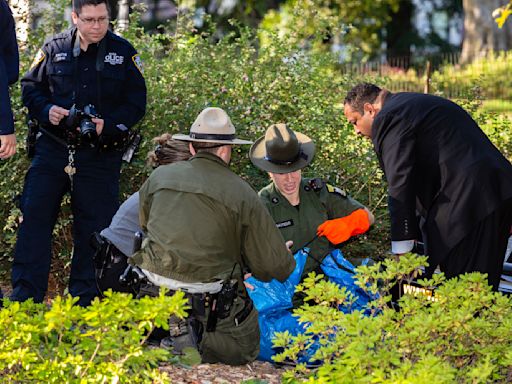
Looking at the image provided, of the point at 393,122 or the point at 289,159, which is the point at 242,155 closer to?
the point at 289,159

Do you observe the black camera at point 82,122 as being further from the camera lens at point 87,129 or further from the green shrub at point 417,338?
the green shrub at point 417,338

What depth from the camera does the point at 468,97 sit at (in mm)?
7668

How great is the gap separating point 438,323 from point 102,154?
2.87m

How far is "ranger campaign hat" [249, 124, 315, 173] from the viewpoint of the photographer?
213 inches

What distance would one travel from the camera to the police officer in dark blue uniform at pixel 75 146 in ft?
18.8

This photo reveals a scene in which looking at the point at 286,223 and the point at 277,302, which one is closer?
the point at 277,302

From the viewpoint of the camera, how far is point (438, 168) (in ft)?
16.2

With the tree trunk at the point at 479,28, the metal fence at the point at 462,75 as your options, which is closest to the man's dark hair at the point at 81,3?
the metal fence at the point at 462,75

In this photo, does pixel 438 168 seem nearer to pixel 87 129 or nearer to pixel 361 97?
pixel 361 97

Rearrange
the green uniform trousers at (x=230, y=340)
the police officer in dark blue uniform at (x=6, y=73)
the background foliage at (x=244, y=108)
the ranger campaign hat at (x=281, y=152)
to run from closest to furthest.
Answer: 1. the green uniform trousers at (x=230, y=340)
2. the police officer in dark blue uniform at (x=6, y=73)
3. the ranger campaign hat at (x=281, y=152)
4. the background foliage at (x=244, y=108)

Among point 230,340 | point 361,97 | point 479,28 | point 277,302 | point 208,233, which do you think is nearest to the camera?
point 208,233

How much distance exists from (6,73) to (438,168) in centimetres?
235

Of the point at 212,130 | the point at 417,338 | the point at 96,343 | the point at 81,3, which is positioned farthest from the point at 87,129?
the point at 417,338

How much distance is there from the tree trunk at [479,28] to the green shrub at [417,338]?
2095cm
